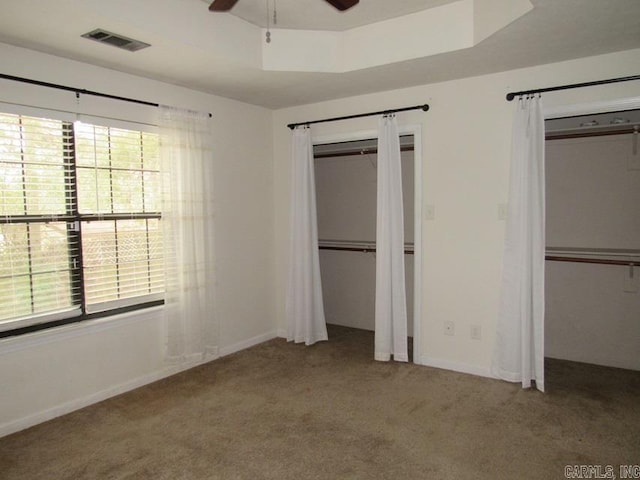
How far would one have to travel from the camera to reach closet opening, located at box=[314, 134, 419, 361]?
5.09m

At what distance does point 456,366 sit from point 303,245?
184 centimetres

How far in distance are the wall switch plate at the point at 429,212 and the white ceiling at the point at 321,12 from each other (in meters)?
1.57

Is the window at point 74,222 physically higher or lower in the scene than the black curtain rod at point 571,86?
lower

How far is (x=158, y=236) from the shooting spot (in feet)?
12.0

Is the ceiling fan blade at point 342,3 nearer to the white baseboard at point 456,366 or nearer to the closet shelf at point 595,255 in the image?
the white baseboard at point 456,366

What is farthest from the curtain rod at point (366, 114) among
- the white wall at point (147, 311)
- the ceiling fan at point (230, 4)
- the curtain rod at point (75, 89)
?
the ceiling fan at point (230, 4)

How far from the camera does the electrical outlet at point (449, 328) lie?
12.4ft

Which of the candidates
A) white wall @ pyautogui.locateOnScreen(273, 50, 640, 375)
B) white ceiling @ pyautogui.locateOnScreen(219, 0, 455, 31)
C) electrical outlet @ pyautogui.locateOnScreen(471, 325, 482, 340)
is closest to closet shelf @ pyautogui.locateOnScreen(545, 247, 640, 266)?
white wall @ pyautogui.locateOnScreen(273, 50, 640, 375)

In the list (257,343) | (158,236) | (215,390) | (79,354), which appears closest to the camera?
(79,354)

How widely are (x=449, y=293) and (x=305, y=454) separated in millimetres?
1924

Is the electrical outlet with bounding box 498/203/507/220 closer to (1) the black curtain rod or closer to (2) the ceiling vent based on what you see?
(1) the black curtain rod

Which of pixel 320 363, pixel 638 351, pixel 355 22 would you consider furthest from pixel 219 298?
pixel 638 351

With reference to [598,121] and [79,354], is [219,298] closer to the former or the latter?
[79,354]

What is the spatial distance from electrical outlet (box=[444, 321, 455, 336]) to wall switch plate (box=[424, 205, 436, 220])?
0.93m
